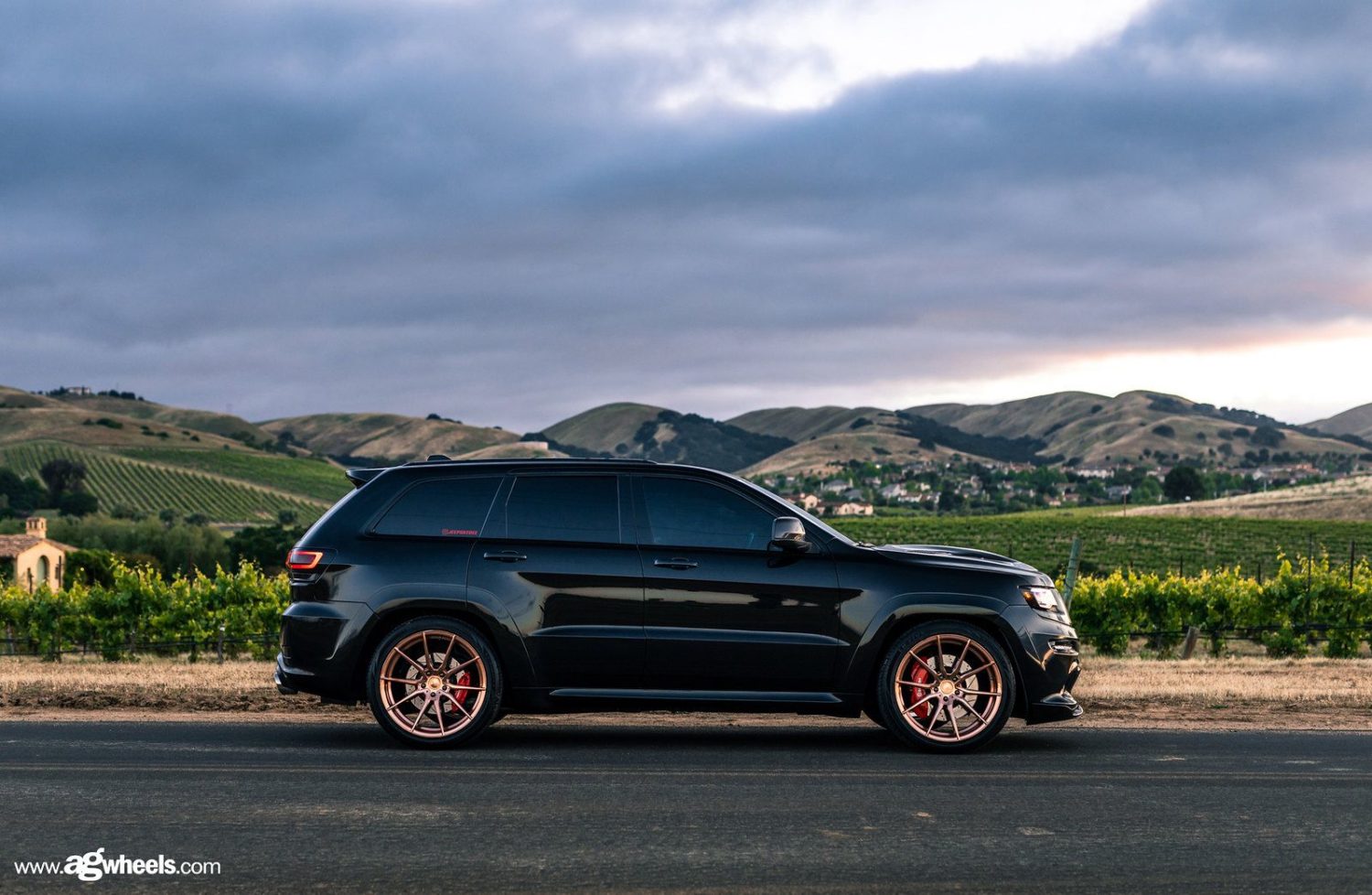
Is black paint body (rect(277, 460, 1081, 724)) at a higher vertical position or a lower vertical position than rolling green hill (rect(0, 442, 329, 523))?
lower

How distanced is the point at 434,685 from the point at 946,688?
11.1 feet

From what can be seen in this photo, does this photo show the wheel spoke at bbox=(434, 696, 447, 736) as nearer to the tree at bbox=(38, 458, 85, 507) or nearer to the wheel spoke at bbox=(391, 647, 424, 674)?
the wheel spoke at bbox=(391, 647, 424, 674)

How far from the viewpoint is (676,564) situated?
8773 millimetres

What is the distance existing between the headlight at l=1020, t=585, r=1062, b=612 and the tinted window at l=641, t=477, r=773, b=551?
1.78 metres

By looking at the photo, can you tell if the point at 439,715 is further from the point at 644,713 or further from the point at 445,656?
the point at 644,713

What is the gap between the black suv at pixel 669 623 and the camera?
8688 millimetres

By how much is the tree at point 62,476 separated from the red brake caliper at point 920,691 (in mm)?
136624

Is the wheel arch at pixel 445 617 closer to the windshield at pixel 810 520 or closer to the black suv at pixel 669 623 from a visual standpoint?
the black suv at pixel 669 623

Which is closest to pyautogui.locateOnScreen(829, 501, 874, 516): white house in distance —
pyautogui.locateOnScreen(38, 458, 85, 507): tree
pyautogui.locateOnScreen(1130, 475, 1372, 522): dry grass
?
pyautogui.locateOnScreen(1130, 475, 1372, 522): dry grass

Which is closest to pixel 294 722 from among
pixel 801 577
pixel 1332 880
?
pixel 801 577

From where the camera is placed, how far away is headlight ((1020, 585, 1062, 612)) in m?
8.89

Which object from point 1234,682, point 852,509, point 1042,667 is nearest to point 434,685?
point 1042,667

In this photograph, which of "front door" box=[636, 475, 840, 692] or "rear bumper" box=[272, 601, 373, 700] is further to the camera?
"rear bumper" box=[272, 601, 373, 700]

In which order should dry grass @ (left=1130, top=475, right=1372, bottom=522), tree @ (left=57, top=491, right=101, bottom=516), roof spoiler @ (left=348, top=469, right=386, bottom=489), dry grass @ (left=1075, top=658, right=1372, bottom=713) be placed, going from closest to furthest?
1. roof spoiler @ (left=348, top=469, right=386, bottom=489)
2. dry grass @ (left=1075, top=658, right=1372, bottom=713)
3. dry grass @ (left=1130, top=475, right=1372, bottom=522)
4. tree @ (left=57, top=491, right=101, bottom=516)
